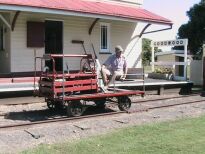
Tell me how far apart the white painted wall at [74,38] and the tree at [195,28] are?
12609 mm

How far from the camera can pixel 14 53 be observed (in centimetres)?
1515

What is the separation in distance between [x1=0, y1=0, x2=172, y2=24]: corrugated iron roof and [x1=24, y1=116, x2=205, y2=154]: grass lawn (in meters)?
6.52

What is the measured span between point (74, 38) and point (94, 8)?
5.37ft

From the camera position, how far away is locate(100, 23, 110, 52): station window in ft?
59.6

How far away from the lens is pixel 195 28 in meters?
31.4

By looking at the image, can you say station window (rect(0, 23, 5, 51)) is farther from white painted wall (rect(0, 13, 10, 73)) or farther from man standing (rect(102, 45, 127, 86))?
man standing (rect(102, 45, 127, 86))

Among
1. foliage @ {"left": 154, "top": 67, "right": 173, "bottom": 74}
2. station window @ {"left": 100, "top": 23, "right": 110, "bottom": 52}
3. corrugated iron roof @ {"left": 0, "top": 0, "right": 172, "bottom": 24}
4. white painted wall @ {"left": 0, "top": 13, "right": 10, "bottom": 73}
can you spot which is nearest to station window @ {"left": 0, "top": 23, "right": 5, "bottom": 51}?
white painted wall @ {"left": 0, "top": 13, "right": 10, "bottom": 73}

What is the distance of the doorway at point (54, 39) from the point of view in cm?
1619

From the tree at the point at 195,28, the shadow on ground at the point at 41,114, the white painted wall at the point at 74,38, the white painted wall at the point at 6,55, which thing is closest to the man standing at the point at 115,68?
the shadow on ground at the point at 41,114

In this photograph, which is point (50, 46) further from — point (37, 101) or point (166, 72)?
point (166, 72)

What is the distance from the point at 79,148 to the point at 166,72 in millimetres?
12361

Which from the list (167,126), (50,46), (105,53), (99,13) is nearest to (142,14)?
(105,53)

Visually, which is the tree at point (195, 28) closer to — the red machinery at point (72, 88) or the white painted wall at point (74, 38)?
the white painted wall at point (74, 38)

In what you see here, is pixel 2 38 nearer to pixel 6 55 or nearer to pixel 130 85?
pixel 6 55
